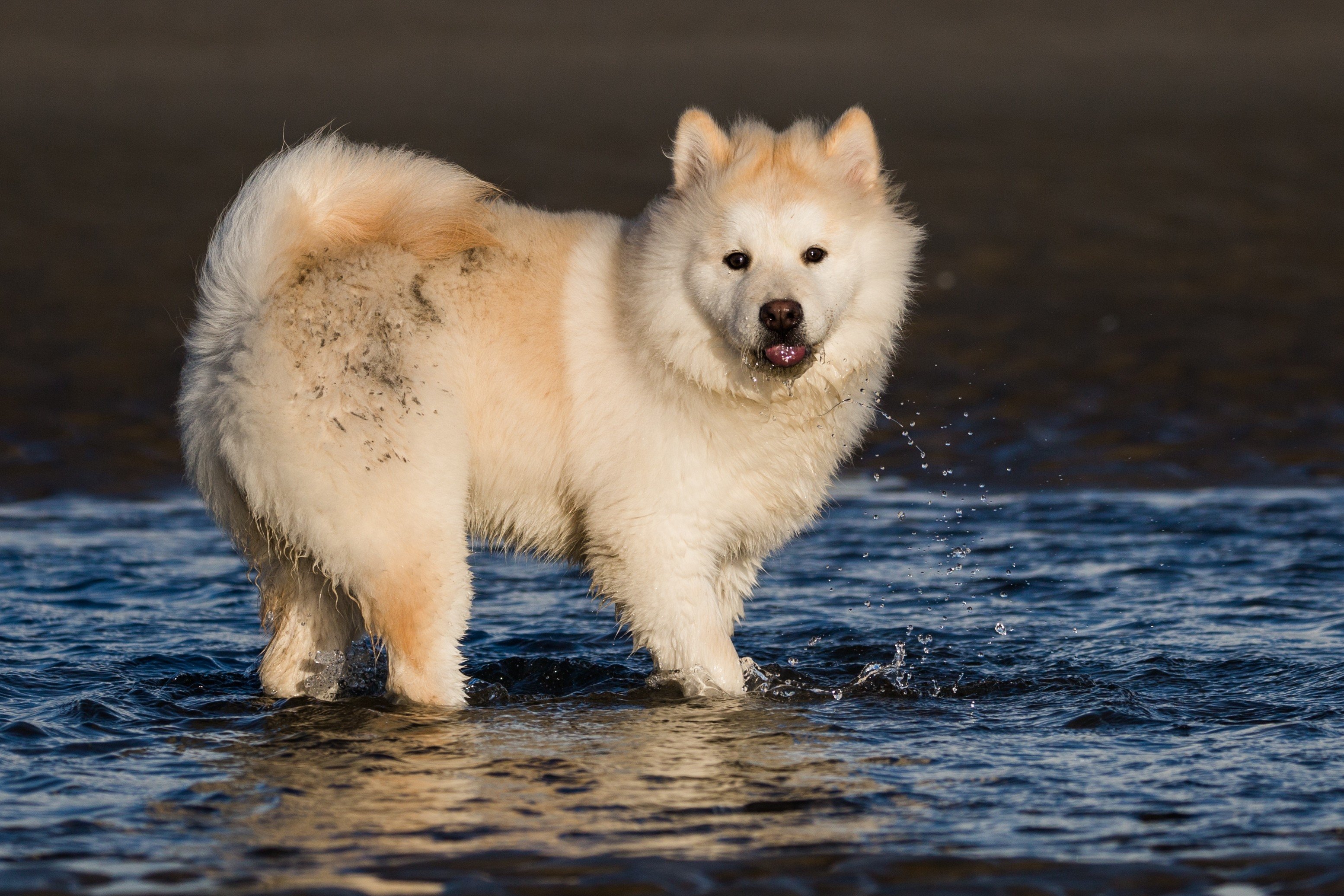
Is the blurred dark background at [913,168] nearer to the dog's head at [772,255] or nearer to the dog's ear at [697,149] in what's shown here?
the dog's head at [772,255]

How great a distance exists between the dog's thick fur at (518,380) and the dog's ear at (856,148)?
0.01 meters

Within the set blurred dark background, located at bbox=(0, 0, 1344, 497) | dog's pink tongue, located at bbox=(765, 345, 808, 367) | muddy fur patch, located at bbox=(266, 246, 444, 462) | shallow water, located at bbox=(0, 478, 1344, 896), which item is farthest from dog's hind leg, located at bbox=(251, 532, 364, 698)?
blurred dark background, located at bbox=(0, 0, 1344, 497)

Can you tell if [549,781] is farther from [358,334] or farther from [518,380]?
[358,334]

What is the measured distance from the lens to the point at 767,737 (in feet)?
18.7

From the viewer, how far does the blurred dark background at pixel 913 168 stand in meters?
11.1

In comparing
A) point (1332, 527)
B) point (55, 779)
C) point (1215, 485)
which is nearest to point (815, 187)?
point (55, 779)

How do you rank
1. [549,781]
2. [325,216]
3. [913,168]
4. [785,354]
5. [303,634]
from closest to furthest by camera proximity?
[549,781] < [785,354] < [325,216] < [303,634] < [913,168]

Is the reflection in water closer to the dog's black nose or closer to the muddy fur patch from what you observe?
the muddy fur patch

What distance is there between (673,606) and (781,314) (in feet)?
3.74

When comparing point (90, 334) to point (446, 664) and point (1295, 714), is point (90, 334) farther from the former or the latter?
point (1295, 714)

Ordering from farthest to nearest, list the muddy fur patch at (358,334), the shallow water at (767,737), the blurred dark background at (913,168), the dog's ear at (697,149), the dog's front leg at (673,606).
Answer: the blurred dark background at (913,168) < the dog's ear at (697,149) < the dog's front leg at (673,606) < the muddy fur patch at (358,334) < the shallow water at (767,737)

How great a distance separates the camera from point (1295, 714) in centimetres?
582

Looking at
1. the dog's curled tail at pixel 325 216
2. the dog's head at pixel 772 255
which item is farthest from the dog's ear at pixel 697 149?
the dog's curled tail at pixel 325 216

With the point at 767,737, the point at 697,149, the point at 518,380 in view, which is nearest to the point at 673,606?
the point at 767,737
